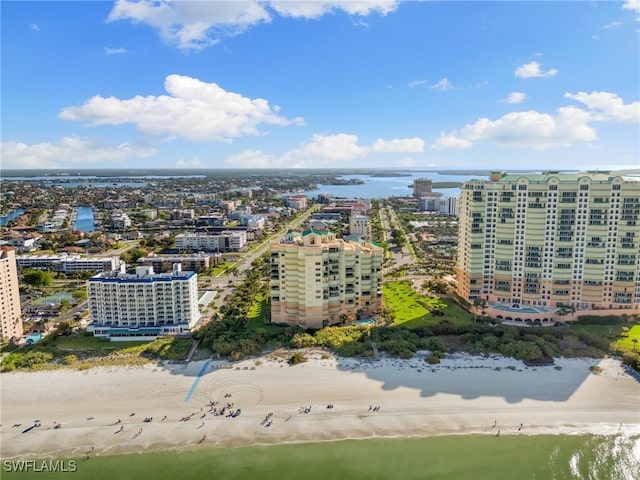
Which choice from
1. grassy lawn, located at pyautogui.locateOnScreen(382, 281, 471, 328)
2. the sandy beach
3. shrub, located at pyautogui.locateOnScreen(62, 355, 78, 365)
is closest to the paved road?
shrub, located at pyautogui.locateOnScreen(62, 355, 78, 365)

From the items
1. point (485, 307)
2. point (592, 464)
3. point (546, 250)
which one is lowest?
point (592, 464)

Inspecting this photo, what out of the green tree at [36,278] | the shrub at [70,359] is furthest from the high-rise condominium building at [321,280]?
the green tree at [36,278]

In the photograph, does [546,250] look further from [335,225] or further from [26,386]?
[335,225]

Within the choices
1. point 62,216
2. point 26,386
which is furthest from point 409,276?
point 62,216

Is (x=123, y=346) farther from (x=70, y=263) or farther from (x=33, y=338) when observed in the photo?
(x=70, y=263)

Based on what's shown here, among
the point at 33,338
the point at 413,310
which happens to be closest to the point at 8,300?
the point at 33,338

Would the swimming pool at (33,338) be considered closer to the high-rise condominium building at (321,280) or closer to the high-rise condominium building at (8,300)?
the high-rise condominium building at (8,300)
